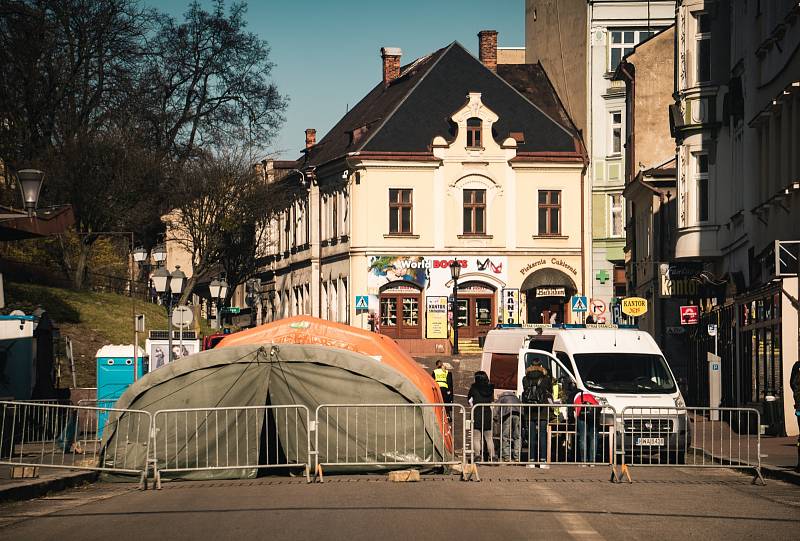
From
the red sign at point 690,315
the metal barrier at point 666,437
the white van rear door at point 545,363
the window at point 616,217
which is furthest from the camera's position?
the window at point 616,217

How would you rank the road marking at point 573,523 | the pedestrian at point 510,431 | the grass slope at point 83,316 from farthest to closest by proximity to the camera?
the grass slope at point 83,316
the pedestrian at point 510,431
the road marking at point 573,523

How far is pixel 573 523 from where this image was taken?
13.8m

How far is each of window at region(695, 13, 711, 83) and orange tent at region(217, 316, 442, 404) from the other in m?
16.7

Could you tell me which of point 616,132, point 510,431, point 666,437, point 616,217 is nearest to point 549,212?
point 616,217

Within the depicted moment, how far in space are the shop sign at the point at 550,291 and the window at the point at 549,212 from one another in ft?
9.43

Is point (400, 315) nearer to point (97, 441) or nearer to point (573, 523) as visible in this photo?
point (97, 441)

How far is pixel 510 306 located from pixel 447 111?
10367mm

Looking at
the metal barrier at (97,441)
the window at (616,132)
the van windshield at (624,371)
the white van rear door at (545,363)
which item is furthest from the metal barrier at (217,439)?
the window at (616,132)

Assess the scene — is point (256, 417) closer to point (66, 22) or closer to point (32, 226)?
point (32, 226)

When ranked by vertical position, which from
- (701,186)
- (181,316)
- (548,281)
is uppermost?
(701,186)

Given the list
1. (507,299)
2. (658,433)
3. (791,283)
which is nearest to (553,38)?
(507,299)

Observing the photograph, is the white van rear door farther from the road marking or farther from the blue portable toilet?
the blue portable toilet

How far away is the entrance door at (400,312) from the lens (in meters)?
67.2

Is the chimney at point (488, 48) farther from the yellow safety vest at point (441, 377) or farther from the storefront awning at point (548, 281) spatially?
the yellow safety vest at point (441, 377)
